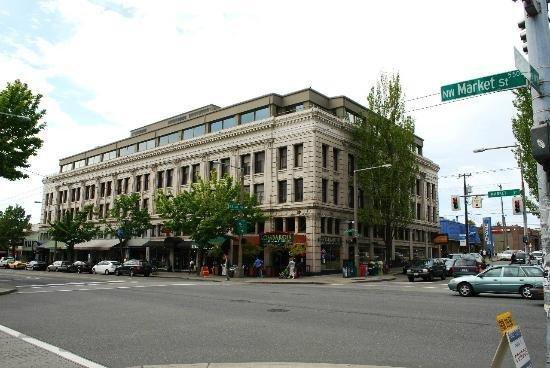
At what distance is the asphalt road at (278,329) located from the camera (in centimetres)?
779

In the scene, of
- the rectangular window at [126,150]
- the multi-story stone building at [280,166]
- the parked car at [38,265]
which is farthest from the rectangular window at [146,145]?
the parked car at [38,265]

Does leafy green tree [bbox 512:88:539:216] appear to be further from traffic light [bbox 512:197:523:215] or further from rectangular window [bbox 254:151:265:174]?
rectangular window [bbox 254:151:265:174]

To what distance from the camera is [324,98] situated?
44.0m

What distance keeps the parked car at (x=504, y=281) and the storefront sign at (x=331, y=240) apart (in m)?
19.3

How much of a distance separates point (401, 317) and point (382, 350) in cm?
429

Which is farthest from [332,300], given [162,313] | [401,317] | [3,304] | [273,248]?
[273,248]

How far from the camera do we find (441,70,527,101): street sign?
5982mm

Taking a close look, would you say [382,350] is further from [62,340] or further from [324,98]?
[324,98]

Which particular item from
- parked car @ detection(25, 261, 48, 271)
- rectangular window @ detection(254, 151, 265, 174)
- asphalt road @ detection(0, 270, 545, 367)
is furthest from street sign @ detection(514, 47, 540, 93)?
parked car @ detection(25, 261, 48, 271)

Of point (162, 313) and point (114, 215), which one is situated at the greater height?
point (114, 215)

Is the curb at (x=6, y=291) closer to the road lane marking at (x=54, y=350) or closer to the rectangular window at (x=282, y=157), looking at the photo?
the road lane marking at (x=54, y=350)

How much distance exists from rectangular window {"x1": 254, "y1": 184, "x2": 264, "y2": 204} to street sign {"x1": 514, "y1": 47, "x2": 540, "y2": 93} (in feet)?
122

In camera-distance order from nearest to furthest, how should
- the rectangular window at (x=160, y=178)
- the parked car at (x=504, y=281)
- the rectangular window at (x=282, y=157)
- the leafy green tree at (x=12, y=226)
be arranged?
the parked car at (x=504, y=281)
the rectangular window at (x=282, y=157)
the rectangular window at (x=160, y=178)
the leafy green tree at (x=12, y=226)

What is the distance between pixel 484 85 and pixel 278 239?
101 feet
